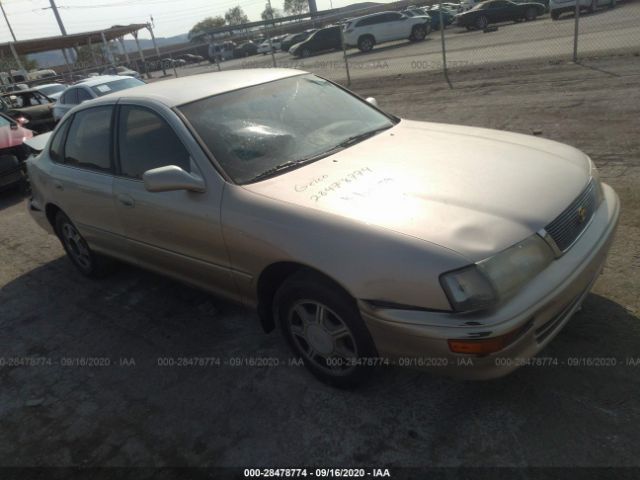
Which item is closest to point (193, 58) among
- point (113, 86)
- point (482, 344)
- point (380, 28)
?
point (380, 28)

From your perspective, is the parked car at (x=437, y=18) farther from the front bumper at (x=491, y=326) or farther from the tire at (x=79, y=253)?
the front bumper at (x=491, y=326)

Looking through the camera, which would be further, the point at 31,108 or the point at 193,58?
the point at 193,58

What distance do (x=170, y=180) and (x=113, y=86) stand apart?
10.5 m

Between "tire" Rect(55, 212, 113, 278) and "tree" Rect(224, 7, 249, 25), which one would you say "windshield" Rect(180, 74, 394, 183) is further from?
"tree" Rect(224, 7, 249, 25)

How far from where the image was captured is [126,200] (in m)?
3.53

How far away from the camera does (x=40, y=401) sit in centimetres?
318

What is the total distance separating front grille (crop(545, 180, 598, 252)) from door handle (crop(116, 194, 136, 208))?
2.64 metres

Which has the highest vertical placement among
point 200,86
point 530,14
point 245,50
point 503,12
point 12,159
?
point 200,86

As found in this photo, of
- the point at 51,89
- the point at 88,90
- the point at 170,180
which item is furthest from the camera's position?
the point at 51,89

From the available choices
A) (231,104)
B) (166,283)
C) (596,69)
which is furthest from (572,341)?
(596,69)

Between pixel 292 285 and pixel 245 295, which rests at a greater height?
pixel 292 285

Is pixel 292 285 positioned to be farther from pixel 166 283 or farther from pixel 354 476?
pixel 166 283

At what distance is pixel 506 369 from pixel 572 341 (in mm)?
864

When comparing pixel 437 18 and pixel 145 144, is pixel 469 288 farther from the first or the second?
pixel 437 18
